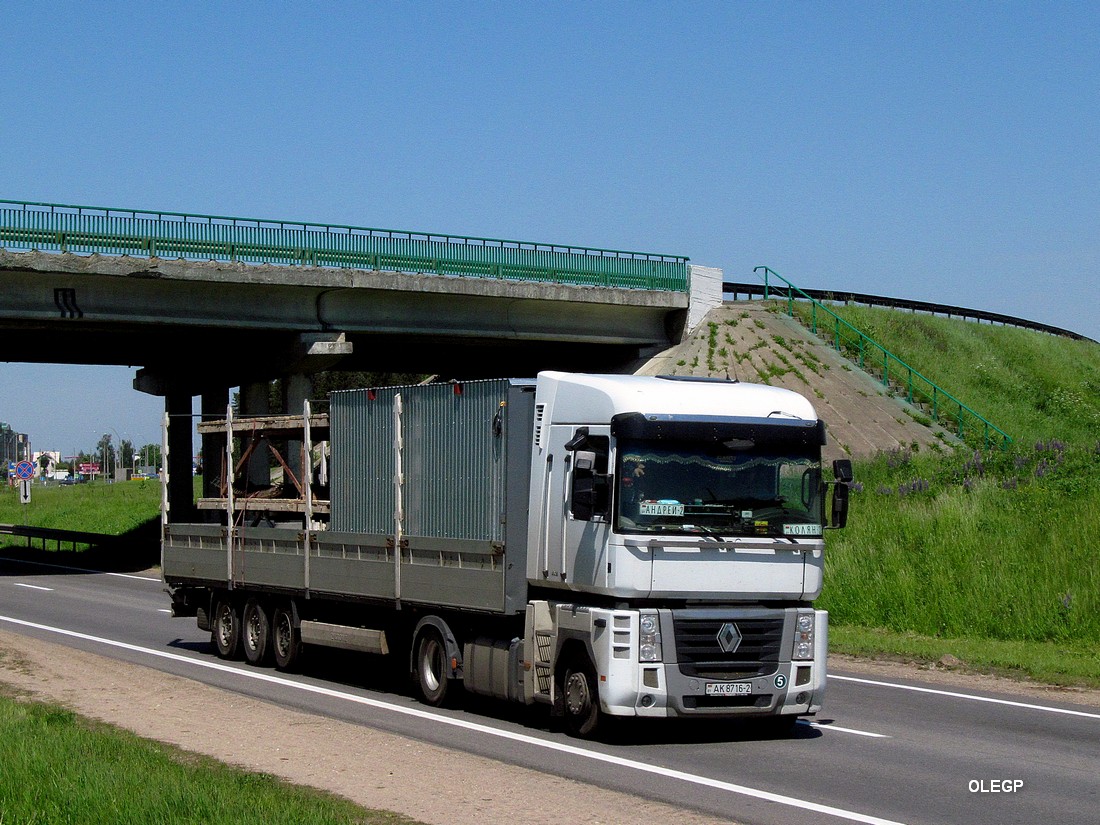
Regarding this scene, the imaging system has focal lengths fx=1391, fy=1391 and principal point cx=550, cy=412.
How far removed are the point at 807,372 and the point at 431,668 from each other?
30472 mm

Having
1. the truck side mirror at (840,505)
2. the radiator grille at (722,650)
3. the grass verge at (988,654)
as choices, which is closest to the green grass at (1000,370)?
the grass verge at (988,654)

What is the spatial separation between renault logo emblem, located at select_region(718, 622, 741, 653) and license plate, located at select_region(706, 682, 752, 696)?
0.28m

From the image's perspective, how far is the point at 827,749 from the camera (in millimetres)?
11688

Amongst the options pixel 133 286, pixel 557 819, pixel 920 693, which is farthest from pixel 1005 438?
pixel 557 819

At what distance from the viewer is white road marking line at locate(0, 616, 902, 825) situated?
917 centimetres

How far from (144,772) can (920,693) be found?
30.5ft

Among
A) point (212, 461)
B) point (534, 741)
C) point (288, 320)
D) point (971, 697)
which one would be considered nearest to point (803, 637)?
point (534, 741)

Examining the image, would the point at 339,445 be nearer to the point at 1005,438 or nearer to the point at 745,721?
the point at 745,721

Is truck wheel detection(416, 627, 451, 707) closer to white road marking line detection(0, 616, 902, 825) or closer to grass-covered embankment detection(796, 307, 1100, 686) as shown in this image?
white road marking line detection(0, 616, 902, 825)

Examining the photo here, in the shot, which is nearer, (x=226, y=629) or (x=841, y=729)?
(x=841, y=729)

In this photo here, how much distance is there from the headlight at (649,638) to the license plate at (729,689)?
20.8 inches

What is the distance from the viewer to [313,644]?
1655cm

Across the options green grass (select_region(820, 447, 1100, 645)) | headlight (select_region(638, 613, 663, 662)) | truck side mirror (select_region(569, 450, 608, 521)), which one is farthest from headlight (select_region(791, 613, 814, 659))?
green grass (select_region(820, 447, 1100, 645))

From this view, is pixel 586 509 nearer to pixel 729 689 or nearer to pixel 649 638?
pixel 649 638
